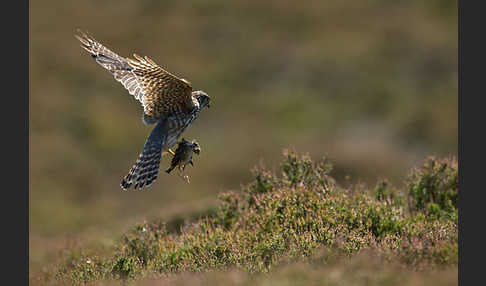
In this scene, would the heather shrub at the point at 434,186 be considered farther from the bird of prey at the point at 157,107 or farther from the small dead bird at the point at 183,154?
the small dead bird at the point at 183,154

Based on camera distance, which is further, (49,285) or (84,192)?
(84,192)

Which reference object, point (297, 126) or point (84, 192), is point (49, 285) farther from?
point (297, 126)

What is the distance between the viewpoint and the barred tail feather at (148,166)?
9312mm

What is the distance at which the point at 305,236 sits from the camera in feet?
28.4

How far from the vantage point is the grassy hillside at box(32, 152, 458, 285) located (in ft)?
24.8

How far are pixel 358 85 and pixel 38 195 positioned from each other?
2447 cm

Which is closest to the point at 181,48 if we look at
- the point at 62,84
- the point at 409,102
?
the point at 62,84

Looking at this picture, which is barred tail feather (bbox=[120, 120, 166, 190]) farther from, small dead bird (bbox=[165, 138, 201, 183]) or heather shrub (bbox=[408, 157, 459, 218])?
heather shrub (bbox=[408, 157, 459, 218])

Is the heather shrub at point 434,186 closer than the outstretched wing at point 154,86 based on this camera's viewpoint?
No

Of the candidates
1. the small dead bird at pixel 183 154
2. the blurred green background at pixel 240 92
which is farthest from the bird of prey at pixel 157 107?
the blurred green background at pixel 240 92

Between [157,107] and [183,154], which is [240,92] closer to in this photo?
[157,107]

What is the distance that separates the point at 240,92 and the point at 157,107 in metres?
35.5

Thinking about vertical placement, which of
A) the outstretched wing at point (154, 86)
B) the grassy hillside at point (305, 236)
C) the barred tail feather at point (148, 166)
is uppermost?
the outstretched wing at point (154, 86)

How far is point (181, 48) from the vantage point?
4969 cm
